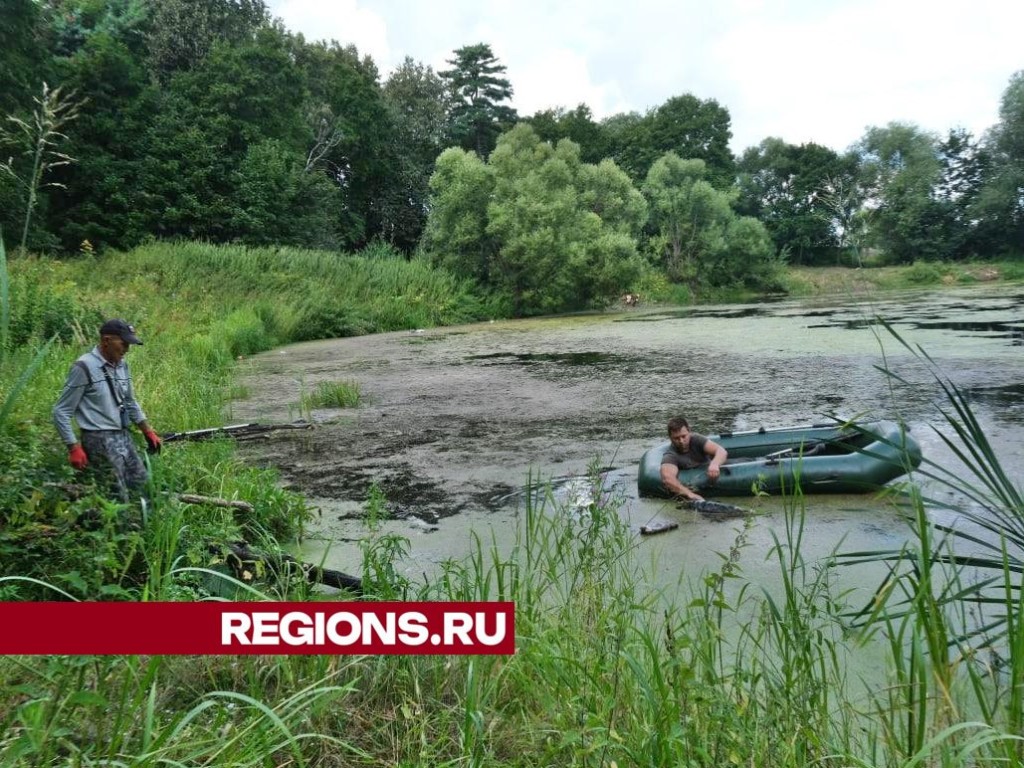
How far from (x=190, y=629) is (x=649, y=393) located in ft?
24.9

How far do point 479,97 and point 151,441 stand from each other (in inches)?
1555

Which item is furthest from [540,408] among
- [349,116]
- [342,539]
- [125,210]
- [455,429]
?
[349,116]

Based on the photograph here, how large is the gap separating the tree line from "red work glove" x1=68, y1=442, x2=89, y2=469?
10783mm

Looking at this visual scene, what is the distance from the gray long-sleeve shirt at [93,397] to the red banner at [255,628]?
6.16ft

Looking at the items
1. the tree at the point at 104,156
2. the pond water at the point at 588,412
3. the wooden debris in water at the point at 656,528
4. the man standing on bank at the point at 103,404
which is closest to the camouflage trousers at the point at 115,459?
the man standing on bank at the point at 103,404

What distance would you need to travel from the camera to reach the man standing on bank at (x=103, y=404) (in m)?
3.42

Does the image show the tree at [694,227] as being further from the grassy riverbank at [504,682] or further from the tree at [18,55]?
the grassy riverbank at [504,682]

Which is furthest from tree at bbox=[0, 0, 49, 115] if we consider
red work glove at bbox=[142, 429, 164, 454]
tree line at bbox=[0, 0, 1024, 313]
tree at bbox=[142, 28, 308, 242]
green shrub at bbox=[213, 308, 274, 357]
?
red work glove at bbox=[142, 429, 164, 454]

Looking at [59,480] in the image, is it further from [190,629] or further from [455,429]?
[455,429]

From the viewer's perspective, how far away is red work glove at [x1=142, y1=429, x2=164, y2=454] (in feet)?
12.4

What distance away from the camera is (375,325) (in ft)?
64.1

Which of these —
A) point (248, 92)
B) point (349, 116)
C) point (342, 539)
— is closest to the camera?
point (342, 539)

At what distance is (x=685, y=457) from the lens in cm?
531

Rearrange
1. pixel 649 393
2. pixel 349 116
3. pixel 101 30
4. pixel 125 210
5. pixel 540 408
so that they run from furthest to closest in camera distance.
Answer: pixel 349 116 < pixel 101 30 < pixel 125 210 < pixel 649 393 < pixel 540 408
